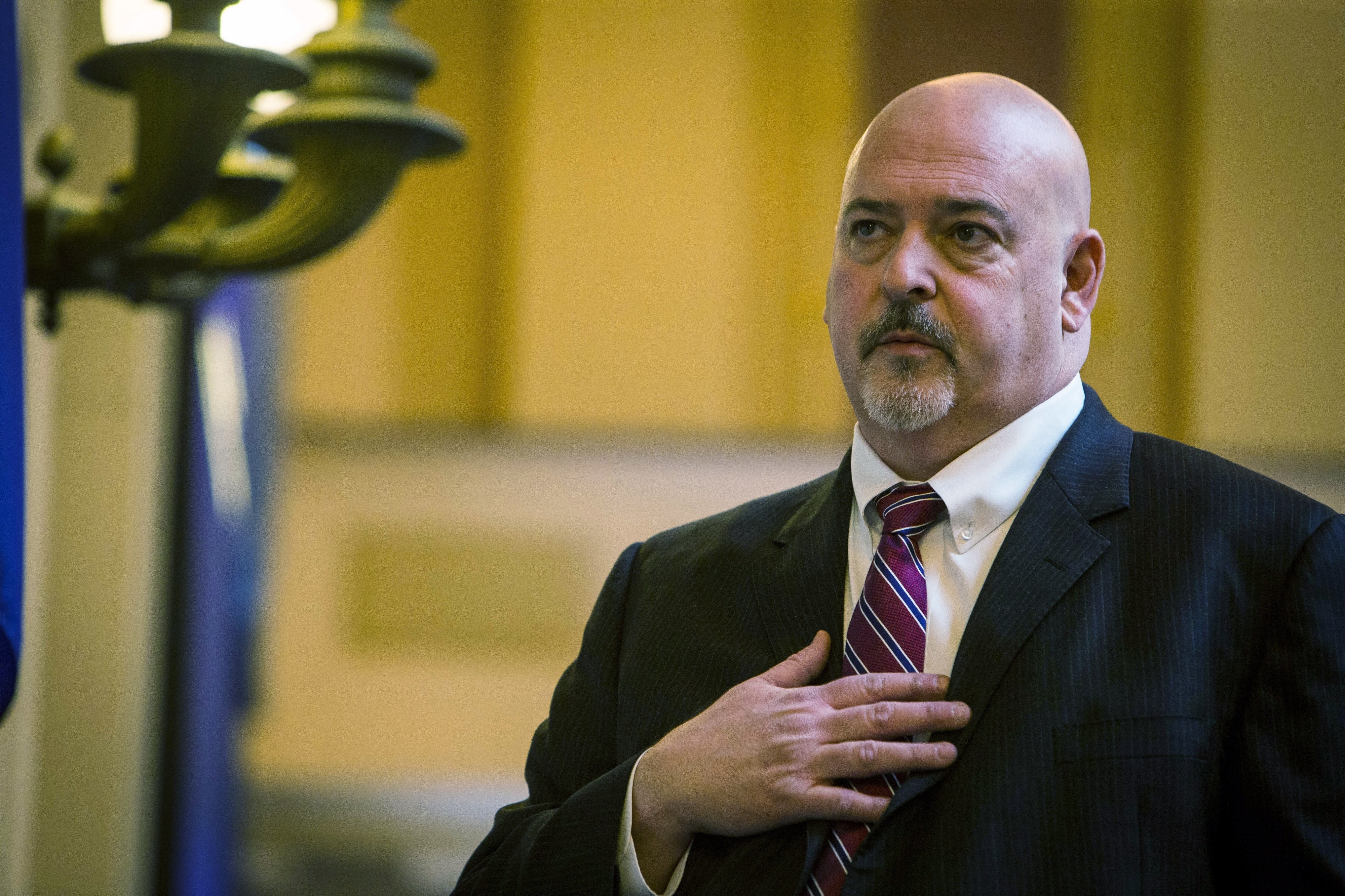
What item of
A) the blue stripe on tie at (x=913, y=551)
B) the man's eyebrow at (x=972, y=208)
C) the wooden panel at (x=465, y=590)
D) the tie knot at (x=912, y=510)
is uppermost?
the man's eyebrow at (x=972, y=208)

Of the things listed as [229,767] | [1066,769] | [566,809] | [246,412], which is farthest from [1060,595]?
[246,412]

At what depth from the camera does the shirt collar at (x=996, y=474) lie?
3.98ft

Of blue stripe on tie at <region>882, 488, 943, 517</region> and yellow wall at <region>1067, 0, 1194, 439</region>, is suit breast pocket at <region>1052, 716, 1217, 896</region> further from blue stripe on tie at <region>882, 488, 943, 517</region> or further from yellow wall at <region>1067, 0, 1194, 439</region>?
yellow wall at <region>1067, 0, 1194, 439</region>

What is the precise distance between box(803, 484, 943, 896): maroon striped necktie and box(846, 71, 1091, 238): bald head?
0.99ft

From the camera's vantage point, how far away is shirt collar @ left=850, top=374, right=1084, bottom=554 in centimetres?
121

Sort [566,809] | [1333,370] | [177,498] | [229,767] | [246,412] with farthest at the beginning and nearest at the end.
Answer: [1333,370]
[246,412]
[229,767]
[177,498]
[566,809]

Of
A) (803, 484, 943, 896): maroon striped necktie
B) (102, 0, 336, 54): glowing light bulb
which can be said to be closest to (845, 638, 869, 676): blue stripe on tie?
(803, 484, 943, 896): maroon striped necktie

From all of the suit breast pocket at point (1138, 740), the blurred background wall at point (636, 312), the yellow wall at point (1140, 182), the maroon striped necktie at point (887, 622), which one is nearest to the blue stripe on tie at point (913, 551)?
the maroon striped necktie at point (887, 622)

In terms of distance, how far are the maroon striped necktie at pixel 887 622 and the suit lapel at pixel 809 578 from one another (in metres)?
0.03

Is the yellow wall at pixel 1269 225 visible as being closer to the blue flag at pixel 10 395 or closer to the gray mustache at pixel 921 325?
the gray mustache at pixel 921 325

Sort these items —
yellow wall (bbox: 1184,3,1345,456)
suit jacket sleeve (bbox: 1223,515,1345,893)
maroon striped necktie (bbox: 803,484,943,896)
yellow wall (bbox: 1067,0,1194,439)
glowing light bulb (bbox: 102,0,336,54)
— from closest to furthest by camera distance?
1. suit jacket sleeve (bbox: 1223,515,1345,893)
2. maroon striped necktie (bbox: 803,484,943,896)
3. glowing light bulb (bbox: 102,0,336,54)
4. yellow wall (bbox: 1184,3,1345,456)
5. yellow wall (bbox: 1067,0,1194,439)

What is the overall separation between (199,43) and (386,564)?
163 inches

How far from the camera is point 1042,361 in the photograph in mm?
1233

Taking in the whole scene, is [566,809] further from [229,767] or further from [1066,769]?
[229,767]
